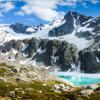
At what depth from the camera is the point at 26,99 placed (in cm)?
A: 6825

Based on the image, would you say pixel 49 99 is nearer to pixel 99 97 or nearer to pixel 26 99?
pixel 26 99

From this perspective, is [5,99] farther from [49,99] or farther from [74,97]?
[74,97]

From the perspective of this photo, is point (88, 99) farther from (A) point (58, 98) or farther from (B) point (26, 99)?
(B) point (26, 99)

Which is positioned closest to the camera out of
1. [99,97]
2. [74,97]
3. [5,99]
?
[5,99]

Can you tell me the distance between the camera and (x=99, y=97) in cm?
7519

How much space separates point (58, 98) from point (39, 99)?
19.8 ft

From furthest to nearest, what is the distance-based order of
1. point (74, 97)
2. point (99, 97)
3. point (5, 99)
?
point (99, 97) → point (74, 97) → point (5, 99)

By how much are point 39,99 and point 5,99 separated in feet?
22.3

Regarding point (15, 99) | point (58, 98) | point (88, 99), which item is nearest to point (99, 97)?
point (88, 99)

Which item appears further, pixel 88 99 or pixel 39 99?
pixel 88 99

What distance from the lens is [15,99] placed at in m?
65.7

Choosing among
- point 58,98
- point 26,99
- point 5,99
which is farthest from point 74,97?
point 5,99

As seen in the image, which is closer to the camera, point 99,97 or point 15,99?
point 15,99

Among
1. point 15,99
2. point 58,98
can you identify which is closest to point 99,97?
point 58,98
